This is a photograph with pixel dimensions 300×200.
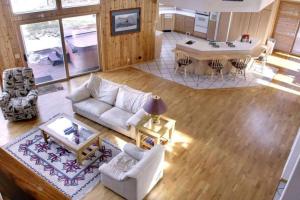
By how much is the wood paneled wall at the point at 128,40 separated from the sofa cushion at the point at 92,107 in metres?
2.74

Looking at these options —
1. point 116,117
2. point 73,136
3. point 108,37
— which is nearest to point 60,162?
point 73,136

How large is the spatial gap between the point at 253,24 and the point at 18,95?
8760mm

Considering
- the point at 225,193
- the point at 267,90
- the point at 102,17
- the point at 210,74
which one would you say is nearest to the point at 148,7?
the point at 102,17

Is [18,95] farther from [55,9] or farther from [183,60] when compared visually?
[183,60]

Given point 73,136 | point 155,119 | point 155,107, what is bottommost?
point 73,136

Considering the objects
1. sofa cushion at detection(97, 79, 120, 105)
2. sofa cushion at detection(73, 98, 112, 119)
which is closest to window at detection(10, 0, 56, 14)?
sofa cushion at detection(97, 79, 120, 105)

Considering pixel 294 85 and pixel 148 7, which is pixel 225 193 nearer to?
pixel 294 85

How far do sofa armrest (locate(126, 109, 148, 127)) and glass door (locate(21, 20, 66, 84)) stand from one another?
143 inches

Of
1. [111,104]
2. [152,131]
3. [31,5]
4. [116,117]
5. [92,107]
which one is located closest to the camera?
[152,131]

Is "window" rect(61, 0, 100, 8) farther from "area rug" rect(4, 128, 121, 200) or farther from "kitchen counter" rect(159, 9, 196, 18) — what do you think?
"kitchen counter" rect(159, 9, 196, 18)

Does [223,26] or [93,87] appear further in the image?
[223,26]

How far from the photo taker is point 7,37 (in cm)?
712

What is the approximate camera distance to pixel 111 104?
674 cm

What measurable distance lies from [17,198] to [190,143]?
5635 millimetres
